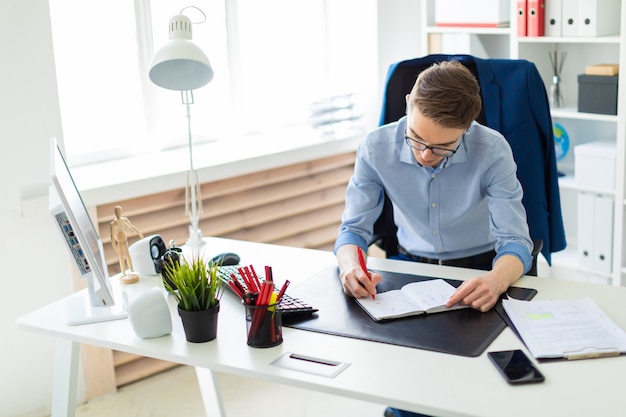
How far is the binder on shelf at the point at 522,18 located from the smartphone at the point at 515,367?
216 cm

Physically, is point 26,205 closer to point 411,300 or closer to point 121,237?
point 121,237

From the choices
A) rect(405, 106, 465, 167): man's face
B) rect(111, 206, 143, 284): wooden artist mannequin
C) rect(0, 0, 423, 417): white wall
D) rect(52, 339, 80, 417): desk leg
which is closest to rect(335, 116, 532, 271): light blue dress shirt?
rect(405, 106, 465, 167): man's face

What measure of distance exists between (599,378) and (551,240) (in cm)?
105

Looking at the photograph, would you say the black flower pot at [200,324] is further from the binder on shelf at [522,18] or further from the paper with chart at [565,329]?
the binder on shelf at [522,18]

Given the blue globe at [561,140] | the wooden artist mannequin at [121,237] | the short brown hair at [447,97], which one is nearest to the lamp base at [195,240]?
the wooden artist mannequin at [121,237]

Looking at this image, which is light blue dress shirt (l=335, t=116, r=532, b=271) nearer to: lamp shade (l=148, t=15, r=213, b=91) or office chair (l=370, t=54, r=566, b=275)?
office chair (l=370, t=54, r=566, b=275)

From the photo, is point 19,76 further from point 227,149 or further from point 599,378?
point 599,378

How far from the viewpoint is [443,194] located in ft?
7.63

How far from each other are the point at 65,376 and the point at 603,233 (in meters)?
2.35

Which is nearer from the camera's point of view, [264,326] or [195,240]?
[264,326]

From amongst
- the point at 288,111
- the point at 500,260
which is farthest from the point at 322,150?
the point at 500,260

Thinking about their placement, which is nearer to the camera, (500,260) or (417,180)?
(500,260)

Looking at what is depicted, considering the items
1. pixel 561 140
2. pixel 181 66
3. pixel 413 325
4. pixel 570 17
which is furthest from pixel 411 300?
pixel 561 140

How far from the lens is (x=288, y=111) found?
13.4 feet
